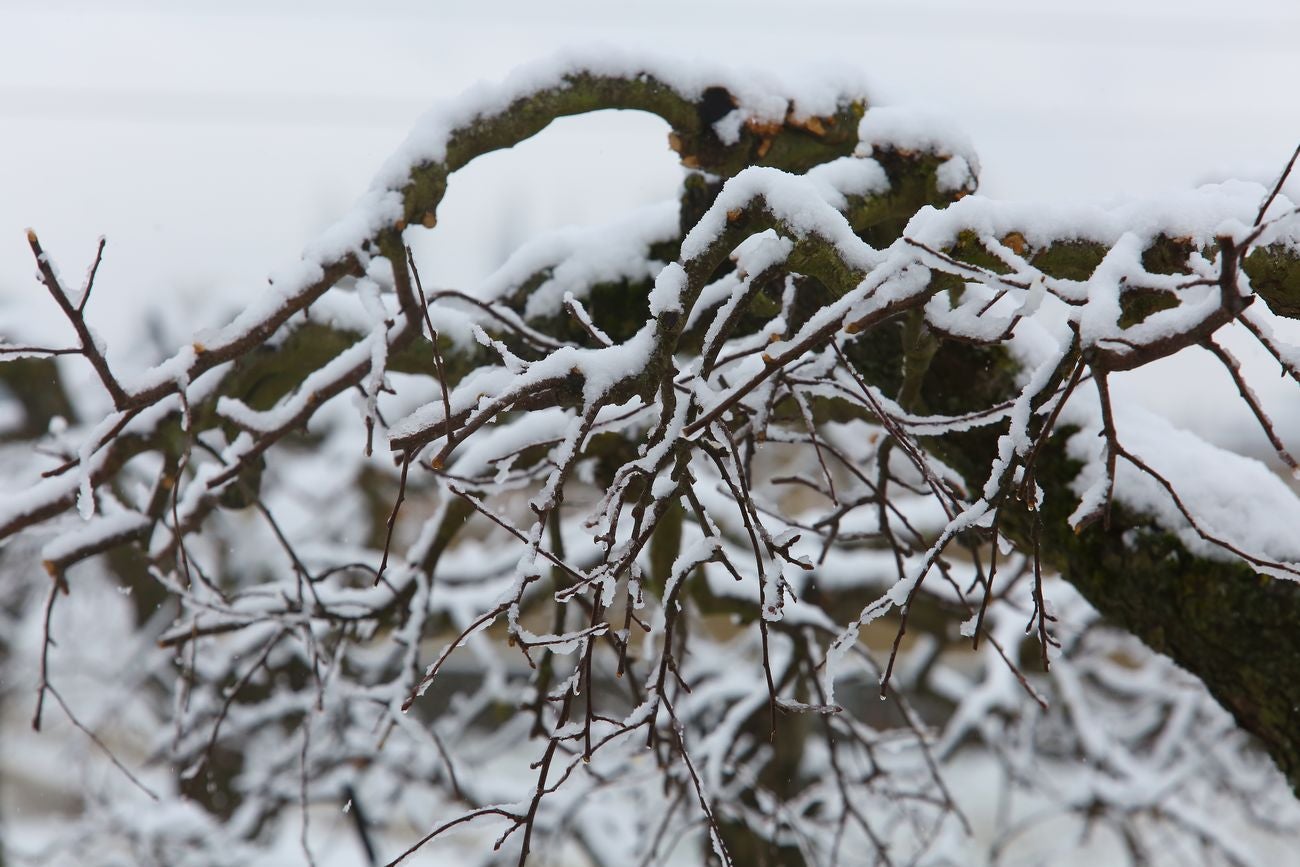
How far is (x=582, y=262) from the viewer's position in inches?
94.2

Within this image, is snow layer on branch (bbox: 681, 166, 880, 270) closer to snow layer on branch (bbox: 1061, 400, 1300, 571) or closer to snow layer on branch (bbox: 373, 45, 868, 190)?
snow layer on branch (bbox: 373, 45, 868, 190)

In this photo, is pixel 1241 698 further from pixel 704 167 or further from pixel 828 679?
pixel 704 167

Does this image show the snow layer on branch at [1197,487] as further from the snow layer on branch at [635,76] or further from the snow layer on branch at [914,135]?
the snow layer on branch at [635,76]

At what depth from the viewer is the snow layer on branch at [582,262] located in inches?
92.6

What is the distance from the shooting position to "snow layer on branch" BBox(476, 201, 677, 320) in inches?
92.6

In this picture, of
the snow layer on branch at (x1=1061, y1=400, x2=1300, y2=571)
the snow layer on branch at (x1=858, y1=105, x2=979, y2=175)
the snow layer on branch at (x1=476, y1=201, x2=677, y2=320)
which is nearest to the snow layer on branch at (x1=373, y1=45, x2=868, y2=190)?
the snow layer on branch at (x1=858, y1=105, x2=979, y2=175)

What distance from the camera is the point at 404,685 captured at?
2135 mm

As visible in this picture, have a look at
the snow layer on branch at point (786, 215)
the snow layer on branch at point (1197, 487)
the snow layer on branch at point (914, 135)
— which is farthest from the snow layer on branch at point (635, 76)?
the snow layer on branch at point (1197, 487)

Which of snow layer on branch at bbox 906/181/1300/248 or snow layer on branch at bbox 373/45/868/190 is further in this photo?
snow layer on branch at bbox 373/45/868/190

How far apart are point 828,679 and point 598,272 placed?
4.59 feet

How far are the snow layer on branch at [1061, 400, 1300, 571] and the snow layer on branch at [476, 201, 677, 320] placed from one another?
1048 mm

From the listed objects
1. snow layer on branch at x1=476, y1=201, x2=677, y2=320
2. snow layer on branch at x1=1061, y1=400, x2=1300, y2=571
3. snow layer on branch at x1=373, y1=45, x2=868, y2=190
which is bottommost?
snow layer on branch at x1=1061, y1=400, x2=1300, y2=571

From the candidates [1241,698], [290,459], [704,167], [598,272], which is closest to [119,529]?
[598,272]

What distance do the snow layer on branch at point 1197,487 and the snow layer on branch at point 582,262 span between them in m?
1.05
